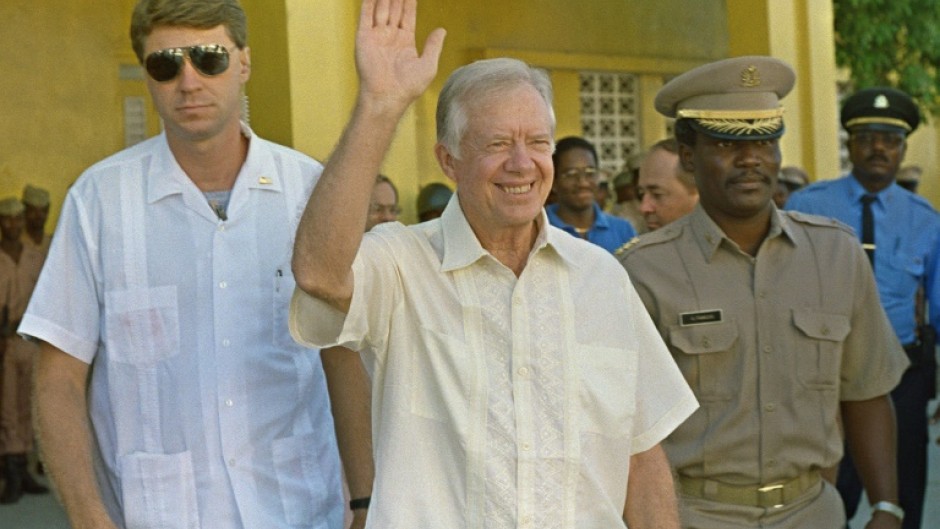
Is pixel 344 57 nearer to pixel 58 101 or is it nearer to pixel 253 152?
pixel 58 101

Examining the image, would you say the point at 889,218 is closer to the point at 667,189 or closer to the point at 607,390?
the point at 667,189

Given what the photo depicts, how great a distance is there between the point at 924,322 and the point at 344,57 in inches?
151

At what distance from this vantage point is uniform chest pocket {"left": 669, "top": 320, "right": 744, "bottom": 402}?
470cm

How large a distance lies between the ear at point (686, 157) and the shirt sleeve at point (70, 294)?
1.91m

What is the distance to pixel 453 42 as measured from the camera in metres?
14.5

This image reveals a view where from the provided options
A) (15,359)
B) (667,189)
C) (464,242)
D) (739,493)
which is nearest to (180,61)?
(464,242)

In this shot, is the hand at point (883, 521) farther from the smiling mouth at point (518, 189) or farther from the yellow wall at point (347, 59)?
the yellow wall at point (347, 59)

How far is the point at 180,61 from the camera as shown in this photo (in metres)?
3.93

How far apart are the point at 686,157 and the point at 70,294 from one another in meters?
2.00

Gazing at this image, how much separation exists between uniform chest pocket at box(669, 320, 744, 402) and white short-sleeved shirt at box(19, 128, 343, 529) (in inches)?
47.3

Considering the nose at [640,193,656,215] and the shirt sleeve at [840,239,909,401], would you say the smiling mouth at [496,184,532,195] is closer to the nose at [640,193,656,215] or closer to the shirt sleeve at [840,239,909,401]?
the shirt sleeve at [840,239,909,401]

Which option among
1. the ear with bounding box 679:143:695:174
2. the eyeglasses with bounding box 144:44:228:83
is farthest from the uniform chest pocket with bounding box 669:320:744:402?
the eyeglasses with bounding box 144:44:228:83

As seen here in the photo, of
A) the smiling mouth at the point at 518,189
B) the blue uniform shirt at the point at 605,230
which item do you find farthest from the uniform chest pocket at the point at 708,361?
the blue uniform shirt at the point at 605,230

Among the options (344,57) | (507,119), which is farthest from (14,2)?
(507,119)
